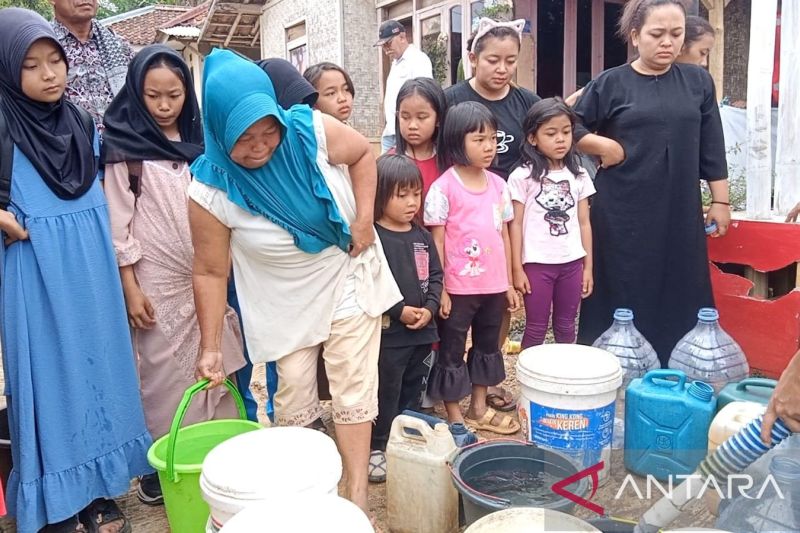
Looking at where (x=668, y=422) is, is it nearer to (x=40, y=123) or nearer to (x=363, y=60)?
(x=40, y=123)

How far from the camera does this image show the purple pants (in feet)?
10.6

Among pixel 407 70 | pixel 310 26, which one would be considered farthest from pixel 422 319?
pixel 310 26

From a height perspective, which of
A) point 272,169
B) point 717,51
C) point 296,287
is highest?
point 717,51

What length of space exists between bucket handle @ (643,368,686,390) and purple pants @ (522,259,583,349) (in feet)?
2.40

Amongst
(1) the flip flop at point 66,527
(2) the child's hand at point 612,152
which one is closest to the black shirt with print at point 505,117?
(2) the child's hand at point 612,152

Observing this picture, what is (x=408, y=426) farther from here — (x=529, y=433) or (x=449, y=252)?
(x=449, y=252)

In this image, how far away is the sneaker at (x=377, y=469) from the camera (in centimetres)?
276

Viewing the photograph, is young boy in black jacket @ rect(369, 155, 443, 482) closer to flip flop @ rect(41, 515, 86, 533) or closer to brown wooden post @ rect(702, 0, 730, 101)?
flip flop @ rect(41, 515, 86, 533)

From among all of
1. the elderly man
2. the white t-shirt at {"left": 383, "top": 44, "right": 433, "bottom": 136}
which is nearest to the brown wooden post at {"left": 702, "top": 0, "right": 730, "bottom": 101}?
the white t-shirt at {"left": 383, "top": 44, "right": 433, "bottom": 136}

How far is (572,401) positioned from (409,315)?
76 centimetres

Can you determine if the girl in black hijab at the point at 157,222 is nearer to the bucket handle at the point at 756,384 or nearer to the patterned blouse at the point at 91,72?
the patterned blouse at the point at 91,72

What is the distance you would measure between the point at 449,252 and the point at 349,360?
876 mm

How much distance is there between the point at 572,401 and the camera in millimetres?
2393

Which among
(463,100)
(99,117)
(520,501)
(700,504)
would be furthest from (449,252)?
(99,117)
